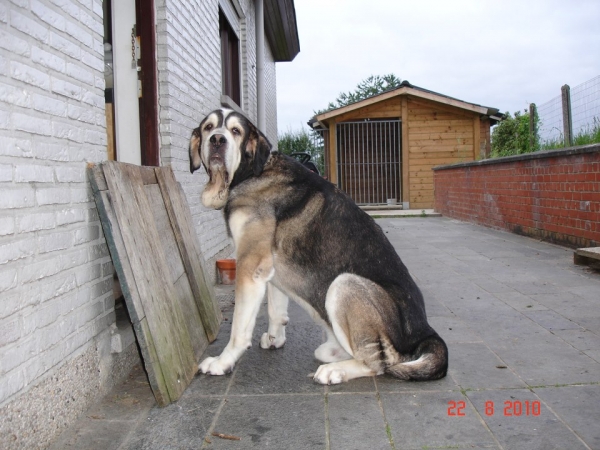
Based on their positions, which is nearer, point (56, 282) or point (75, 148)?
point (56, 282)

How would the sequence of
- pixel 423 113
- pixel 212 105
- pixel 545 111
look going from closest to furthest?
1. pixel 212 105
2. pixel 545 111
3. pixel 423 113

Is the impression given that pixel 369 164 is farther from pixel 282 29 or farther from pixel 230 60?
pixel 230 60

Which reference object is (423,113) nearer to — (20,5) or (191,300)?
(191,300)

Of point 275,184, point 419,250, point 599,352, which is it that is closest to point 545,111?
point 419,250

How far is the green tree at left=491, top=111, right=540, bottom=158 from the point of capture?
12820 mm

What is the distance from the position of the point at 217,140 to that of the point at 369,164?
1741 centimetres

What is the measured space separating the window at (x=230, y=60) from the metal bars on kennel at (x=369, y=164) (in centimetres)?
1059

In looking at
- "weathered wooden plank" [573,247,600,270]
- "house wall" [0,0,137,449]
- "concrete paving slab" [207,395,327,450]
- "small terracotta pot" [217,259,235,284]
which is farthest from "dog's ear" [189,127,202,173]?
"weathered wooden plank" [573,247,600,270]

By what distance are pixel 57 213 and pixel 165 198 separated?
4.93ft

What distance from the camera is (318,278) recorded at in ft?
11.4

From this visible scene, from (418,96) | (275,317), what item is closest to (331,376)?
(275,317)

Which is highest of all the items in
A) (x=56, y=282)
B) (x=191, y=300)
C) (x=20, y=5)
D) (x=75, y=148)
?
(x=20, y=5)

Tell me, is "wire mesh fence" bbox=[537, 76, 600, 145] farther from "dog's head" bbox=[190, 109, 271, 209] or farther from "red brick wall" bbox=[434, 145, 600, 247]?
"dog's head" bbox=[190, 109, 271, 209]

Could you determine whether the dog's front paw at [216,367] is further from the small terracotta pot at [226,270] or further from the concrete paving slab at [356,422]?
the small terracotta pot at [226,270]
